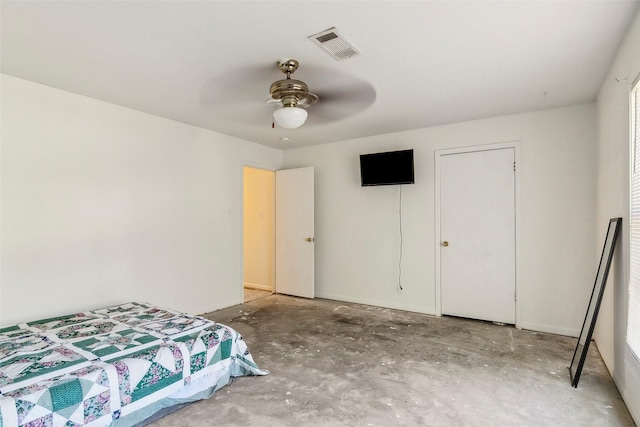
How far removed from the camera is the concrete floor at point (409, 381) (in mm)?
2018

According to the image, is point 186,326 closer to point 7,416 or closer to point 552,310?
point 7,416

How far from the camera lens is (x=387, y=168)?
432cm

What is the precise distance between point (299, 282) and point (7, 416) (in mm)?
3806

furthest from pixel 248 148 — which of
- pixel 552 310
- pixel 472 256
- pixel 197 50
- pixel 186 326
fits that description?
pixel 552 310

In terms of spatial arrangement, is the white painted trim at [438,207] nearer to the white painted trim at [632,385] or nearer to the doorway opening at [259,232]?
the white painted trim at [632,385]

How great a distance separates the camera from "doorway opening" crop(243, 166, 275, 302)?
18.2ft

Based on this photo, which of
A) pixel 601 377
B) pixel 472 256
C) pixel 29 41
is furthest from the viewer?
pixel 472 256

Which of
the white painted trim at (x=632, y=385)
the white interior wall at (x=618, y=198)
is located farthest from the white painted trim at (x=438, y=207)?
the white painted trim at (x=632, y=385)

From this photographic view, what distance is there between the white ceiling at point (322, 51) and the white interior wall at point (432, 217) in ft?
1.34

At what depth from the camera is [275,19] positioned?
1.90 m

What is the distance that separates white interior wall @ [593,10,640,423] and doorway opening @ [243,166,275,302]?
4.16 metres

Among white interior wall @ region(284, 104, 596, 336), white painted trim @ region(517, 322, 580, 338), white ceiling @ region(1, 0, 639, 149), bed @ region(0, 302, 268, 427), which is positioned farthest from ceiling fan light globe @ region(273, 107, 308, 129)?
white painted trim @ region(517, 322, 580, 338)

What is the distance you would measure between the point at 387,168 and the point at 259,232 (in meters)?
2.58

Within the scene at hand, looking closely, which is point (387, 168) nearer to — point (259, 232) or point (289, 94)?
point (289, 94)
